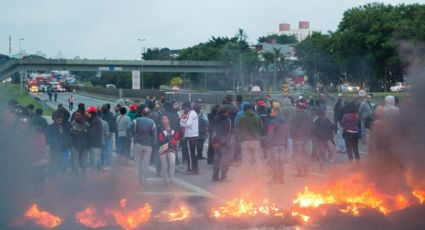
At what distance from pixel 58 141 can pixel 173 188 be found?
2.75 metres

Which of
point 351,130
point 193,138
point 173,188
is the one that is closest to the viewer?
point 173,188

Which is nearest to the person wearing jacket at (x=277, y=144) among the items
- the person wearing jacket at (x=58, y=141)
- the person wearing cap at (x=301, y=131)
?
the person wearing cap at (x=301, y=131)

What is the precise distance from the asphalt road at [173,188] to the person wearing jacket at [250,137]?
27 cm

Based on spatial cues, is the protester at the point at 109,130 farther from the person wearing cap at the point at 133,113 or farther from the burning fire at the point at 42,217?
the burning fire at the point at 42,217

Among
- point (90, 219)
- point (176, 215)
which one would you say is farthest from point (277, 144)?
point (90, 219)

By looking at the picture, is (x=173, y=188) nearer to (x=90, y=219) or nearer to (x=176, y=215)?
(x=176, y=215)

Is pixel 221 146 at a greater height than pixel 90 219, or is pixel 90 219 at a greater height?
pixel 221 146

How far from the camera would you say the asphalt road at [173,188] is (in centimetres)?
997

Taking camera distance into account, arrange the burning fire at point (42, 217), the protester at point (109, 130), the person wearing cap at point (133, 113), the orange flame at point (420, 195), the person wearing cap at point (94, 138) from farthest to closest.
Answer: the person wearing cap at point (133, 113) < the protester at point (109, 130) < the person wearing cap at point (94, 138) < the orange flame at point (420, 195) < the burning fire at point (42, 217)

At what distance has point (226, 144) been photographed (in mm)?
14008

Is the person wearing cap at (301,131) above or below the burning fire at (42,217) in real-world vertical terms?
above

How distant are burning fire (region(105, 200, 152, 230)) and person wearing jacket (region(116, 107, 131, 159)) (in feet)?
21.9

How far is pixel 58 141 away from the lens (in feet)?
45.9

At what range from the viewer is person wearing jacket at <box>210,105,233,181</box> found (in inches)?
549
